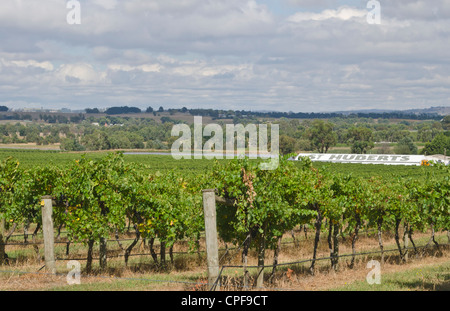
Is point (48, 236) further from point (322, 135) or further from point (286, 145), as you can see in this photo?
point (322, 135)

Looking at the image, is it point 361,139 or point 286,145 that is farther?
point 361,139

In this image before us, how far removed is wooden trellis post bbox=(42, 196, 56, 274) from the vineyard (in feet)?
4.54

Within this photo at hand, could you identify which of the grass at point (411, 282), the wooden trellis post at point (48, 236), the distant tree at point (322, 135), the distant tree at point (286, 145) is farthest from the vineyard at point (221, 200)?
the distant tree at point (322, 135)

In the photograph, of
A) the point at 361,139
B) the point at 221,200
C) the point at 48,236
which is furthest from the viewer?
the point at 361,139

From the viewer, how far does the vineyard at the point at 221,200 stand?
14.3 meters

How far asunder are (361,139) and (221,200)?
150m

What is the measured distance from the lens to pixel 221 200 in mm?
13438

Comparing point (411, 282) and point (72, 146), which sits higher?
point (411, 282)

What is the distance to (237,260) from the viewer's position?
73.4 ft

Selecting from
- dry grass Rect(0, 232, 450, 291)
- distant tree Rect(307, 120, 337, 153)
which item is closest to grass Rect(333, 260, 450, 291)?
dry grass Rect(0, 232, 450, 291)

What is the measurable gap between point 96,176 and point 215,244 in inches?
262

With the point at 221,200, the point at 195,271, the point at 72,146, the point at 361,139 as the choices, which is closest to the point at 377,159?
the point at 361,139

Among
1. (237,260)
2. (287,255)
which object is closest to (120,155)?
(237,260)
